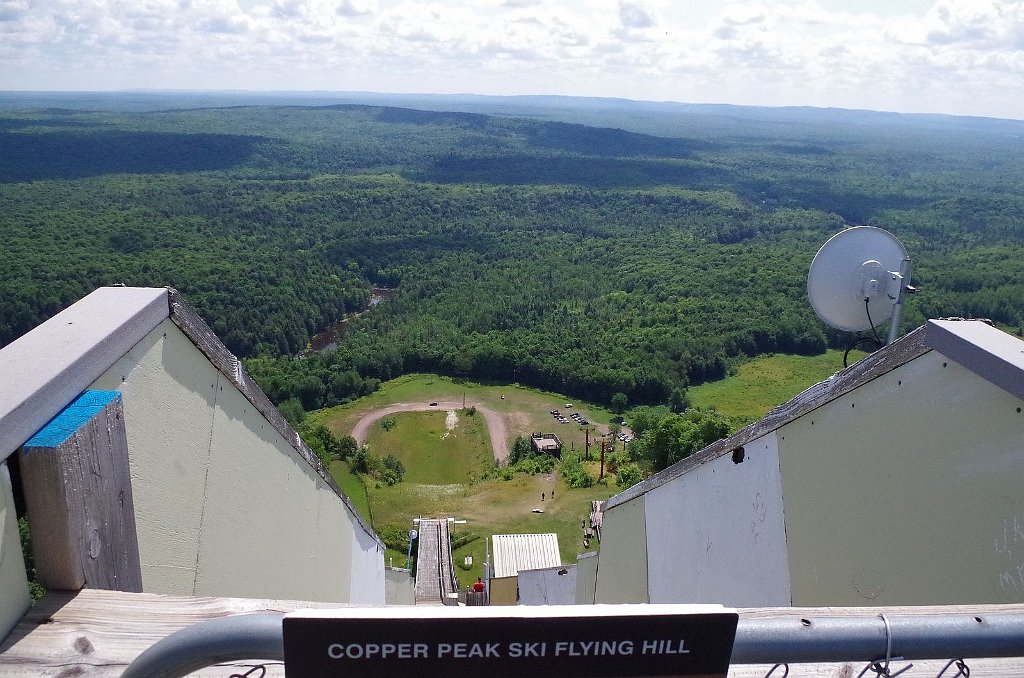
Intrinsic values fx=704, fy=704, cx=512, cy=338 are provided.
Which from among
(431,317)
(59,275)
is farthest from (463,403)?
(59,275)

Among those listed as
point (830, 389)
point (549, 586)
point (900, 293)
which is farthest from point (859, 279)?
point (549, 586)

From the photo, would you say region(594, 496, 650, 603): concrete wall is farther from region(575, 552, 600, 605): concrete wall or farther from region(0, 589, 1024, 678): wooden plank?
region(0, 589, 1024, 678): wooden plank

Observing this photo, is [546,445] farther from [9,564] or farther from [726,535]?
[9,564]

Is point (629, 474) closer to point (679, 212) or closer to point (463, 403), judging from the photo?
point (463, 403)

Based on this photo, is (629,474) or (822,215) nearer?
(629,474)

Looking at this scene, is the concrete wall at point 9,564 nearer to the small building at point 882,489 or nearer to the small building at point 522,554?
the small building at point 882,489

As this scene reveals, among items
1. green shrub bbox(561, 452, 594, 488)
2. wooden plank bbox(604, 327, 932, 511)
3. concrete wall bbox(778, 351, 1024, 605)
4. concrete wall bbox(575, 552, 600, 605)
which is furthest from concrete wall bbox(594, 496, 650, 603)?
green shrub bbox(561, 452, 594, 488)

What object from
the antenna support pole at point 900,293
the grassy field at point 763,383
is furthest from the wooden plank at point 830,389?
the grassy field at point 763,383
